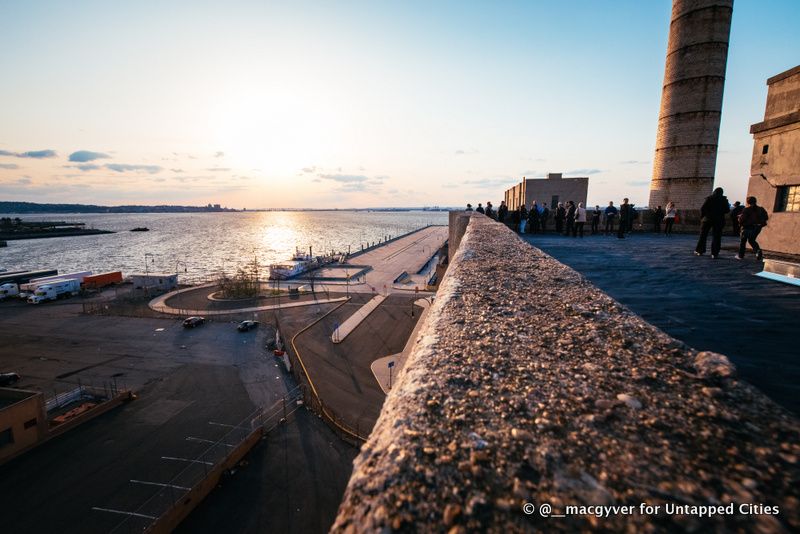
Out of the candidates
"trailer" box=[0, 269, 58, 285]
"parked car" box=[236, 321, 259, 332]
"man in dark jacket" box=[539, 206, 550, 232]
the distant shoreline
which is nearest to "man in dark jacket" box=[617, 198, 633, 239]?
"man in dark jacket" box=[539, 206, 550, 232]

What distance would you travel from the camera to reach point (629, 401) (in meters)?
1.66

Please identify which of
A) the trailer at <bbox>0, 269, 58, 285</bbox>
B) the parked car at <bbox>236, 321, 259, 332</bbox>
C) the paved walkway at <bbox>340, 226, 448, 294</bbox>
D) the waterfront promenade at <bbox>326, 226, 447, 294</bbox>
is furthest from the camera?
the trailer at <bbox>0, 269, 58, 285</bbox>

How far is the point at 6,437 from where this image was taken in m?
16.3

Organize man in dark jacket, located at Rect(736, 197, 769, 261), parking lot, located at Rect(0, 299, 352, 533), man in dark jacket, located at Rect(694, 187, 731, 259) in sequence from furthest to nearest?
parking lot, located at Rect(0, 299, 352, 533) < man in dark jacket, located at Rect(694, 187, 731, 259) < man in dark jacket, located at Rect(736, 197, 769, 261)

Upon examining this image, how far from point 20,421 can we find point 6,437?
78cm

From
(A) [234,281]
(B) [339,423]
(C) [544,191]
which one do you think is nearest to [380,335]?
(B) [339,423]

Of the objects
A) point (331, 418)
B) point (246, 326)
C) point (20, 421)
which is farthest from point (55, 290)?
point (331, 418)

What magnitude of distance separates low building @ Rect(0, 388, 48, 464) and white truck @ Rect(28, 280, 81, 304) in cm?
3516

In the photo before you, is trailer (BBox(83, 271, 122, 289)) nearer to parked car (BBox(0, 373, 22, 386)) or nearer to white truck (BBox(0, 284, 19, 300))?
white truck (BBox(0, 284, 19, 300))

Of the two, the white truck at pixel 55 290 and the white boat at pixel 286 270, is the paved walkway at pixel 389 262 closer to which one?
the white boat at pixel 286 270

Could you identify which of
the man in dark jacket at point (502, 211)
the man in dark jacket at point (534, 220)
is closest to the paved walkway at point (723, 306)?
the man in dark jacket at point (534, 220)

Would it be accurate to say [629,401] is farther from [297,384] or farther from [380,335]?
[380,335]

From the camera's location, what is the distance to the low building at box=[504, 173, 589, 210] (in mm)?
36125

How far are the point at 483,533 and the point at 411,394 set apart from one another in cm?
81
